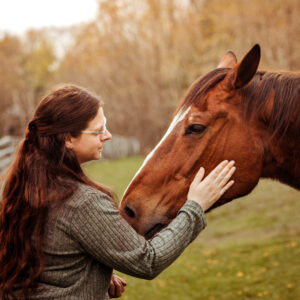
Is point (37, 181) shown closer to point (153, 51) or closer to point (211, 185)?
point (211, 185)

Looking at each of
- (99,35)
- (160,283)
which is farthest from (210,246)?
(99,35)

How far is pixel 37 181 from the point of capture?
1.84 metres

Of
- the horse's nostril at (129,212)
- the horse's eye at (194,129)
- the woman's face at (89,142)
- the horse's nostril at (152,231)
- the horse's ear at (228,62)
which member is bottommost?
→ the horse's nostril at (152,231)

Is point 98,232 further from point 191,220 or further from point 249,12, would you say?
point 249,12

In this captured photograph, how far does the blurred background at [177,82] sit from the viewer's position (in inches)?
238

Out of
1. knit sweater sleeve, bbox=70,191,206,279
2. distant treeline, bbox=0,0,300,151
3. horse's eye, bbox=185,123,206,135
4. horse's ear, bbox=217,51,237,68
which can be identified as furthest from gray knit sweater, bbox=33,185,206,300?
distant treeline, bbox=0,0,300,151

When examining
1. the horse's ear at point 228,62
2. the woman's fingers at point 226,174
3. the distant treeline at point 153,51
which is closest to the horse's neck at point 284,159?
the woman's fingers at point 226,174

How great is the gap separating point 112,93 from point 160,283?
2386cm

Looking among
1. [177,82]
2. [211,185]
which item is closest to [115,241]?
[211,185]

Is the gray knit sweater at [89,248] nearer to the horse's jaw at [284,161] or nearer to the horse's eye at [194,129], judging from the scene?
the horse's eye at [194,129]

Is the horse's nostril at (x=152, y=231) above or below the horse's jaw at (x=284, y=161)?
below

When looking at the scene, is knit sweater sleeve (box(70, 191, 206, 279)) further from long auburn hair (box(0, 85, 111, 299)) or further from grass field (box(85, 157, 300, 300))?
grass field (box(85, 157, 300, 300))

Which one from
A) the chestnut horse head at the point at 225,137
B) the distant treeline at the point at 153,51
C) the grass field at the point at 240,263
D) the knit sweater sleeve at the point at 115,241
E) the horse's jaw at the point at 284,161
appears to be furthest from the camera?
the distant treeline at the point at 153,51

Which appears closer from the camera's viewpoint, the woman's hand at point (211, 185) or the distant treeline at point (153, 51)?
the woman's hand at point (211, 185)
